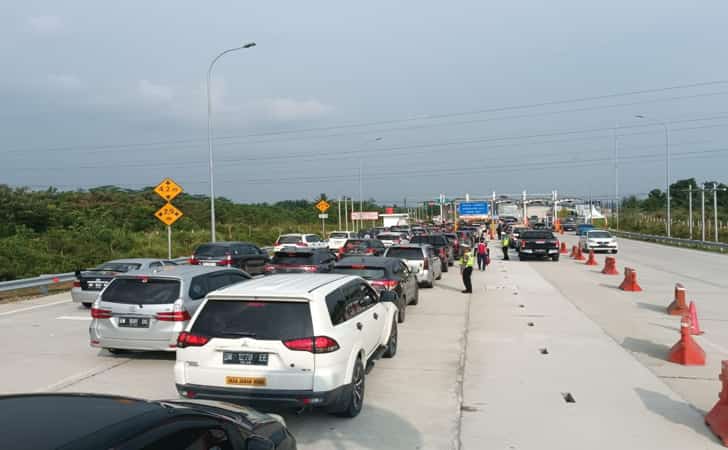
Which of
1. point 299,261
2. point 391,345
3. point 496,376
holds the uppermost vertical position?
point 299,261

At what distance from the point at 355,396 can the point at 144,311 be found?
14.5 feet

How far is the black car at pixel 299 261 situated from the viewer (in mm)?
18891

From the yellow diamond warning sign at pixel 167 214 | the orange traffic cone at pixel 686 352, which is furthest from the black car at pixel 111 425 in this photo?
the yellow diamond warning sign at pixel 167 214

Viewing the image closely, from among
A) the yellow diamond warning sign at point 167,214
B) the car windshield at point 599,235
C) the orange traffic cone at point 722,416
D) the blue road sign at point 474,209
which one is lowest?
the orange traffic cone at point 722,416

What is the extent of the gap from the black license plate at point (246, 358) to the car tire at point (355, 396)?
998 mm

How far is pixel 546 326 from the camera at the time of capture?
527 inches

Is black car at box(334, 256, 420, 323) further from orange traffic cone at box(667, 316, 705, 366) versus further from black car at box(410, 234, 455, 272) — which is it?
black car at box(410, 234, 455, 272)

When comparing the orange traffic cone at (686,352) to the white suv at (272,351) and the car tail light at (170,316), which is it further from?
the car tail light at (170,316)

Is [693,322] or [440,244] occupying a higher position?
[440,244]

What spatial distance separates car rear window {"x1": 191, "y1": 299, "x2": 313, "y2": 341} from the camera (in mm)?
6781

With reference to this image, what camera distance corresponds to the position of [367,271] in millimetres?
14266

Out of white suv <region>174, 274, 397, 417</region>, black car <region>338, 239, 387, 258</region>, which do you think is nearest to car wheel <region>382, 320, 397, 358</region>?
white suv <region>174, 274, 397, 417</region>

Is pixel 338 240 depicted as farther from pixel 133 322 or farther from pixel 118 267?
pixel 133 322

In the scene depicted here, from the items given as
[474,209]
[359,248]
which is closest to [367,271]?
[359,248]
